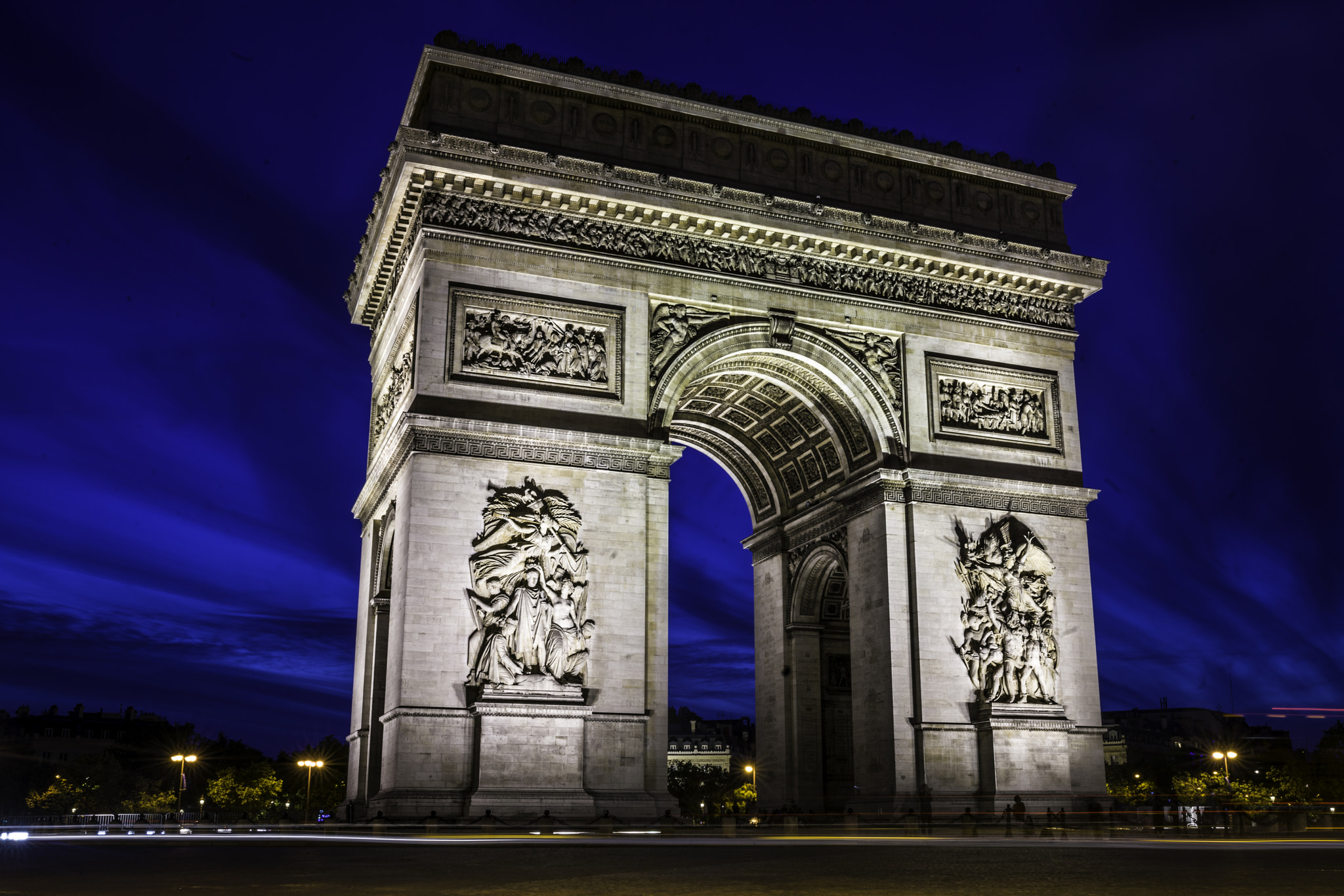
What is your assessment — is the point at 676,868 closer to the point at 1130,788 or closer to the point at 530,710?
the point at 530,710

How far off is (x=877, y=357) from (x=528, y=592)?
10.2 meters

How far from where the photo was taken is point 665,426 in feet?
85.1

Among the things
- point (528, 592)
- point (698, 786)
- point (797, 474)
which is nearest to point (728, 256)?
point (797, 474)

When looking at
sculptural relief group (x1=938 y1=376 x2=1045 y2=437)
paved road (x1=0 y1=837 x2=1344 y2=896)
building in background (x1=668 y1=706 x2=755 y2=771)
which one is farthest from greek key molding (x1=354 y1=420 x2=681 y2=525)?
building in background (x1=668 y1=706 x2=755 y2=771)

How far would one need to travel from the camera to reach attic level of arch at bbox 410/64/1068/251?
25.7m

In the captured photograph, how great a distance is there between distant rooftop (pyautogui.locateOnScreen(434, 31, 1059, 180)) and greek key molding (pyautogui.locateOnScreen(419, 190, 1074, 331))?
321cm

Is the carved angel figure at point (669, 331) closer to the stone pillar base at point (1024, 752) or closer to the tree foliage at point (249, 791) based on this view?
the stone pillar base at point (1024, 752)

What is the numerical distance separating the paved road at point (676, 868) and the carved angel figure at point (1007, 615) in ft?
31.0

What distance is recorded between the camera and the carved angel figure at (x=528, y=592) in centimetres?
2297

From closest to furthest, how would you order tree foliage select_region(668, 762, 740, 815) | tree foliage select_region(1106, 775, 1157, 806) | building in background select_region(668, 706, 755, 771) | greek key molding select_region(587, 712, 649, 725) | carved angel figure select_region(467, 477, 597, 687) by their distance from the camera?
carved angel figure select_region(467, 477, 597, 687), greek key molding select_region(587, 712, 649, 725), tree foliage select_region(1106, 775, 1157, 806), tree foliage select_region(668, 762, 740, 815), building in background select_region(668, 706, 755, 771)

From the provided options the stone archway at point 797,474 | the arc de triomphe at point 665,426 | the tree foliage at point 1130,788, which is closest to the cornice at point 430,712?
the arc de triomphe at point 665,426

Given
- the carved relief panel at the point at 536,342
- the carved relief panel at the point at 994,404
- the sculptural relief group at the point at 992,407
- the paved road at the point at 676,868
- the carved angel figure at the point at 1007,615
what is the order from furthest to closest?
1. the sculptural relief group at the point at 992,407
2. the carved relief panel at the point at 994,404
3. the carved angel figure at the point at 1007,615
4. the carved relief panel at the point at 536,342
5. the paved road at the point at 676,868

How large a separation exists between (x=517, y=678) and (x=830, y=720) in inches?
492

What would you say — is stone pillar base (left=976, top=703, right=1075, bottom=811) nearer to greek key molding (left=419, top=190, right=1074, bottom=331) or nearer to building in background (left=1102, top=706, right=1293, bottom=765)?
greek key molding (left=419, top=190, right=1074, bottom=331)
